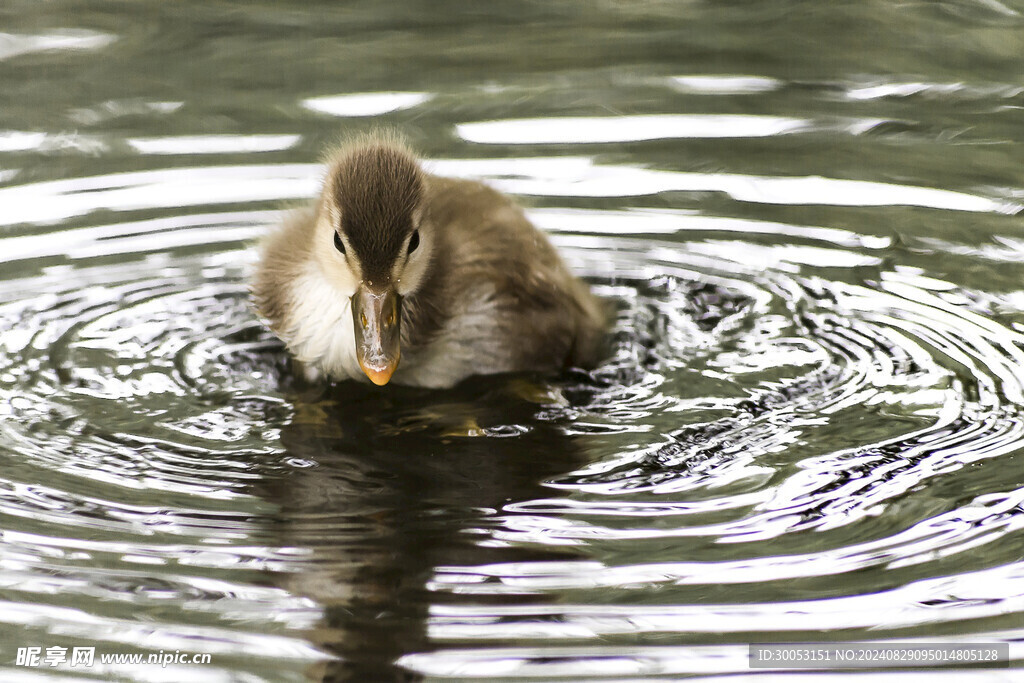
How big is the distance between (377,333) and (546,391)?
0.78 meters

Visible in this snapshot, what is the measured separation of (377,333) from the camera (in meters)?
4.61

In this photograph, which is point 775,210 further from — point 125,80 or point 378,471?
point 125,80

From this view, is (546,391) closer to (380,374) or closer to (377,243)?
(380,374)

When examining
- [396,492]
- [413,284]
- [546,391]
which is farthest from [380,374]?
[546,391]

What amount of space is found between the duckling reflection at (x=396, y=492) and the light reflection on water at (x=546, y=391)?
0.01 metres

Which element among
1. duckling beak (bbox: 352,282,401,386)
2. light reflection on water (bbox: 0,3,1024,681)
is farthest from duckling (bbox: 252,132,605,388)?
light reflection on water (bbox: 0,3,1024,681)

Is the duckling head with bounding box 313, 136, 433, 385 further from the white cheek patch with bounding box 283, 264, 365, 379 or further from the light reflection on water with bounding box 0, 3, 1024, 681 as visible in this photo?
the light reflection on water with bounding box 0, 3, 1024, 681

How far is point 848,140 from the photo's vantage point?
25.2ft

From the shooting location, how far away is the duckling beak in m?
4.60

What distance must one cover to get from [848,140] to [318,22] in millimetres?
3771

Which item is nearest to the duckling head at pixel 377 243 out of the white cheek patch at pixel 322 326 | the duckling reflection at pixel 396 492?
the white cheek patch at pixel 322 326

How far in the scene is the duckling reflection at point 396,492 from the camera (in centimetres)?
353

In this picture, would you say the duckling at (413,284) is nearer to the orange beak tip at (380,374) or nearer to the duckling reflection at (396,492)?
the orange beak tip at (380,374)

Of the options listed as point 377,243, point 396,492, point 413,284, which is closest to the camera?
point 396,492
